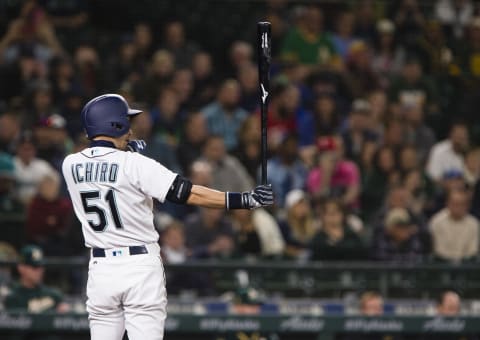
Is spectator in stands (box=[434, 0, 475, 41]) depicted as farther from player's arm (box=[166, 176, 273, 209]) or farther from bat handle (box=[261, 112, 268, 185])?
player's arm (box=[166, 176, 273, 209])

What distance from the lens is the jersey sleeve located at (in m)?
5.50

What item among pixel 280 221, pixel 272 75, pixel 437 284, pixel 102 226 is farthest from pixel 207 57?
pixel 102 226

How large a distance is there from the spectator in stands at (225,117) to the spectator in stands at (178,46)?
90 centimetres

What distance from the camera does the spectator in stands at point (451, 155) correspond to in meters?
11.7

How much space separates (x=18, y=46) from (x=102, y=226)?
6.69 meters

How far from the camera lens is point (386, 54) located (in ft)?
44.6

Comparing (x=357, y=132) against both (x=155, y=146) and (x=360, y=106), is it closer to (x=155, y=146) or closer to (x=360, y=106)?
(x=360, y=106)

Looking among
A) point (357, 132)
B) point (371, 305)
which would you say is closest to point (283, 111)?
point (357, 132)

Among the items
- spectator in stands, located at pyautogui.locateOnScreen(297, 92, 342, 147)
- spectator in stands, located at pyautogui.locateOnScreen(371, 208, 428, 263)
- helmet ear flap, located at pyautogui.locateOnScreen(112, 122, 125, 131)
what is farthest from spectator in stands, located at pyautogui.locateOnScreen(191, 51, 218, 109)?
helmet ear flap, located at pyautogui.locateOnScreen(112, 122, 125, 131)

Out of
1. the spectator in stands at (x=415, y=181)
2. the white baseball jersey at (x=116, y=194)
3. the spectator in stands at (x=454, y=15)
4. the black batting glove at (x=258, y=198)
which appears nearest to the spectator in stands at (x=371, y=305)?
the spectator in stands at (x=415, y=181)

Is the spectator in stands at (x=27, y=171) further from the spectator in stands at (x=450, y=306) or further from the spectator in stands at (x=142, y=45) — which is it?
the spectator in stands at (x=450, y=306)

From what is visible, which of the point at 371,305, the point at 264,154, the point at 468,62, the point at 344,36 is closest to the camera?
the point at 264,154

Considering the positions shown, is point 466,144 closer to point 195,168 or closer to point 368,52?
point 368,52

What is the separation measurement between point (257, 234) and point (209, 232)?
436 millimetres
